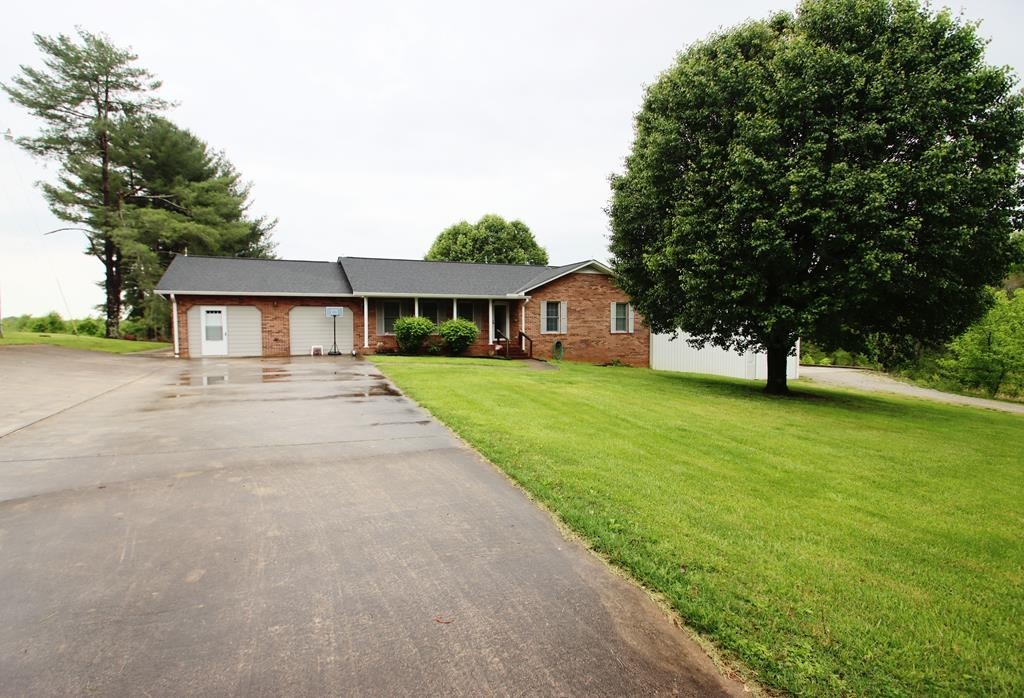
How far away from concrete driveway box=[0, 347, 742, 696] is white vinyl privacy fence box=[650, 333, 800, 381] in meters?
19.9

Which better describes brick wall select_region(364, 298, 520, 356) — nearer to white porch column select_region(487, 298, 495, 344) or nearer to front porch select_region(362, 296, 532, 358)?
front porch select_region(362, 296, 532, 358)

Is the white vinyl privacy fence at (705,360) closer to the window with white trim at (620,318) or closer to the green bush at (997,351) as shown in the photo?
the window with white trim at (620,318)

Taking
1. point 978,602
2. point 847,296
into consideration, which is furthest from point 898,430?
point 978,602

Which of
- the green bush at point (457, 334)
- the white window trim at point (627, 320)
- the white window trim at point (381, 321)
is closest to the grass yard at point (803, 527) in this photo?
the green bush at point (457, 334)

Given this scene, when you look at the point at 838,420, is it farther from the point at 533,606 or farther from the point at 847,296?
the point at 533,606

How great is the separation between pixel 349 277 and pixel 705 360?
17235mm

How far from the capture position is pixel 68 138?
28.2 m

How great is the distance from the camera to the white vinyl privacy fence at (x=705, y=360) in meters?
23.6

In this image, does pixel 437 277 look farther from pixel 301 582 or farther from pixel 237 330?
pixel 301 582

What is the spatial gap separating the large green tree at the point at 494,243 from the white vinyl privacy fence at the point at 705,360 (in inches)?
870

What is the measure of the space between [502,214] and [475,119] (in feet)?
54.8

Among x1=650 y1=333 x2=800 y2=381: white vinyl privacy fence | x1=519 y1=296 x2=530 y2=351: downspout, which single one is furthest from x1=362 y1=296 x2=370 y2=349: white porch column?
x1=650 y1=333 x2=800 y2=381: white vinyl privacy fence

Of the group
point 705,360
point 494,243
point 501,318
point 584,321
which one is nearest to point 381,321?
point 501,318

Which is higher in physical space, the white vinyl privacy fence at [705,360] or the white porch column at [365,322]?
the white porch column at [365,322]
